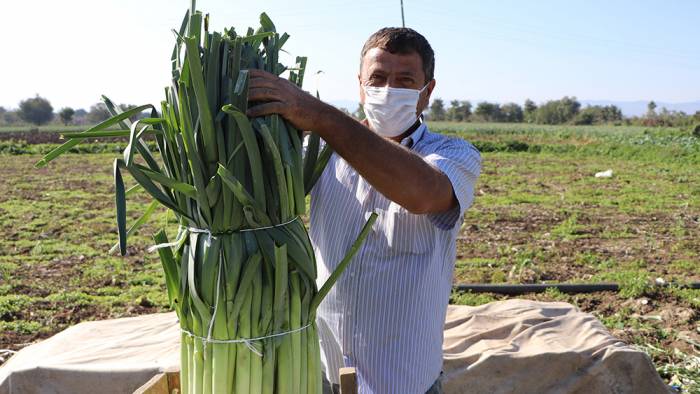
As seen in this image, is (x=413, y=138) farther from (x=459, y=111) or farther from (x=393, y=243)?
(x=459, y=111)

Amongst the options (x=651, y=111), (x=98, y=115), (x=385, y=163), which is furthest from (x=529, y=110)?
(x=385, y=163)

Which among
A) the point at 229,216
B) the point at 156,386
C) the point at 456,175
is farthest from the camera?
the point at 456,175

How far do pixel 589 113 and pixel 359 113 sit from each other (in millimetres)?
57527

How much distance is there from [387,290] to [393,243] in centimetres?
14

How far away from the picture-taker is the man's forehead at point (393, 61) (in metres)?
1.98

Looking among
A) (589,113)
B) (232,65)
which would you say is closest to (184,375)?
(232,65)

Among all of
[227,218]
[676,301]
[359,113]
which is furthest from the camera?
[676,301]

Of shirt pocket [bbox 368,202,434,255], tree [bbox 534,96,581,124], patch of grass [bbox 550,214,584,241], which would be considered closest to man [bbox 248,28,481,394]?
shirt pocket [bbox 368,202,434,255]

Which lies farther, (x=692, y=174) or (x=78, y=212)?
(x=692, y=174)

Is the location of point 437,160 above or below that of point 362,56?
below

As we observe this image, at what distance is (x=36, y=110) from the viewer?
236 feet

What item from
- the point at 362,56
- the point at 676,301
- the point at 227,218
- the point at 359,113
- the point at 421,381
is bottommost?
the point at 676,301

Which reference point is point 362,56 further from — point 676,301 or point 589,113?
point 589,113

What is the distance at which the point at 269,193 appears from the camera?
4.52ft
